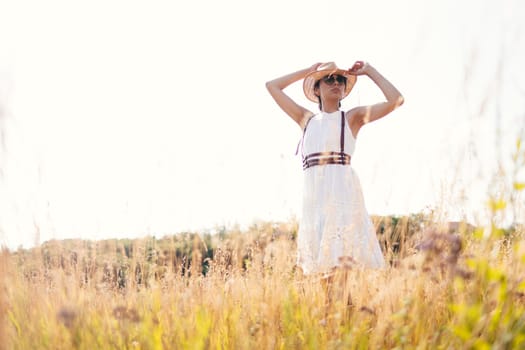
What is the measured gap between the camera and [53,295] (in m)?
2.45

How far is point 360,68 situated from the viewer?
3465 mm

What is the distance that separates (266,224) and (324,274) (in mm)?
440

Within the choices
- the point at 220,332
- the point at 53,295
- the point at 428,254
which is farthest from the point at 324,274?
the point at 53,295

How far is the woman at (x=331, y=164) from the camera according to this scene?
9.07 feet

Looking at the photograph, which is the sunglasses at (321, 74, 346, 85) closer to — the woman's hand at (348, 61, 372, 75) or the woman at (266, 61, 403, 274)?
the woman at (266, 61, 403, 274)

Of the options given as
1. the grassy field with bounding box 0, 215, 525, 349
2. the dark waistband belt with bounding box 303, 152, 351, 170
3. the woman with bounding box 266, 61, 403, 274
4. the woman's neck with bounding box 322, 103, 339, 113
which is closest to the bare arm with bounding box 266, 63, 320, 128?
the woman with bounding box 266, 61, 403, 274

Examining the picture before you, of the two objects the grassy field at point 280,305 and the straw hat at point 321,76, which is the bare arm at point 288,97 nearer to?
the straw hat at point 321,76

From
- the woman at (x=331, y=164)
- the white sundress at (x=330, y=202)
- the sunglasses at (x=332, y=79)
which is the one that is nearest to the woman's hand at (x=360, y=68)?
the woman at (x=331, y=164)

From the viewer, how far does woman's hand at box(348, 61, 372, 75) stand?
136 inches

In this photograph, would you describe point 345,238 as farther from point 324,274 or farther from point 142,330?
point 142,330

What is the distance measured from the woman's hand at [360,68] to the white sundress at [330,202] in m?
0.34

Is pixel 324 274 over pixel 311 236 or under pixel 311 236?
under

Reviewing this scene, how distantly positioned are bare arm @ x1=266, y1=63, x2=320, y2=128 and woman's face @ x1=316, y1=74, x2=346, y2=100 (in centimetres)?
14

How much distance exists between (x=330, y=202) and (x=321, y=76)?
128 cm
